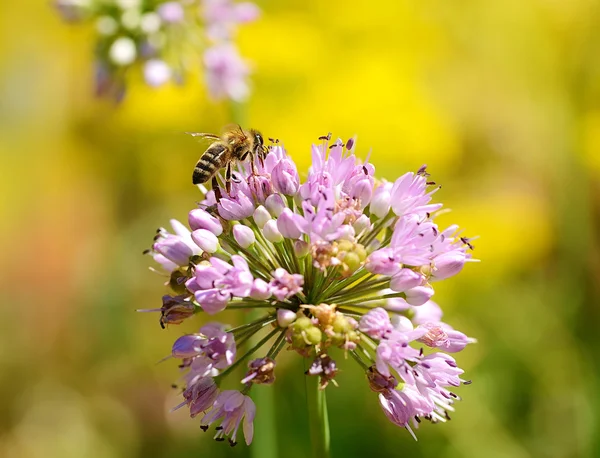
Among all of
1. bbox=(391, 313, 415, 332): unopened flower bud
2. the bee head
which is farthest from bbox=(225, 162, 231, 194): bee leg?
bbox=(391, 313, 415, 332): unopened flower bud

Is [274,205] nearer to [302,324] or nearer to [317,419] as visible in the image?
[302,324]

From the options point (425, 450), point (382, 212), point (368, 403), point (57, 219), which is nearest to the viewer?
point (382, 212)

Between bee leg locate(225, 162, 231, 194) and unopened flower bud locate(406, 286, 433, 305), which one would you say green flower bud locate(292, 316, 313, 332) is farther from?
bee leg locate(225, 162, 231, 194)

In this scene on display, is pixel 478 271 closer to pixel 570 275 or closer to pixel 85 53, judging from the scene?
pixel 570 275

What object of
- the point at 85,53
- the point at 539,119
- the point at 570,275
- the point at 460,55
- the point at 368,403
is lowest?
the point at 368,403

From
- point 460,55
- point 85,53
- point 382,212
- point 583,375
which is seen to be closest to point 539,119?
point 460,55

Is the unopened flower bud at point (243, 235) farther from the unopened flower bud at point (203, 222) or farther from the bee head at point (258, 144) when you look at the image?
the bee head at point (258, 144)

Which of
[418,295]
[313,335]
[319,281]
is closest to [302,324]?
[313,335]
